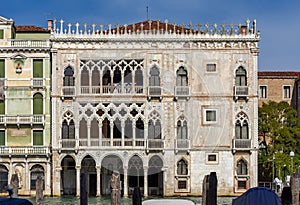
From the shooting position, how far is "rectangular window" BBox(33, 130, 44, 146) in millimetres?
29953

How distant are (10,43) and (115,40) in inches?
170

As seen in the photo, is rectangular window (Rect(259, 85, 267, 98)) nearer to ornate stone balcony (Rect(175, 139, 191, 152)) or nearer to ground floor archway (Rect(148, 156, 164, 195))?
ornate stone balcony (Rect(175, 139, 191, 152))

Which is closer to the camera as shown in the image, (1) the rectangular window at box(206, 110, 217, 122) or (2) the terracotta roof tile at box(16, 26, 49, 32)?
(1) the rectangular window at box(206, 110, 217, 122)

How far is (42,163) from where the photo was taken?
29844 mm

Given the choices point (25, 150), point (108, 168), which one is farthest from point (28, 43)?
point (108, 168)

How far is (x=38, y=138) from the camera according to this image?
30.0 meters

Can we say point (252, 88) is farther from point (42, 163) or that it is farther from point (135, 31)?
point (42, 163)

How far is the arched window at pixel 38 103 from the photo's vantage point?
29906 mm

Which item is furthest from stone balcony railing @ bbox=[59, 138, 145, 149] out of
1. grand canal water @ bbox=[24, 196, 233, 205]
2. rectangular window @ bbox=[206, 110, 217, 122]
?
rectangular window @ bbox=[206, 110, 217, 122]

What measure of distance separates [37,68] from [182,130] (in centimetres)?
649

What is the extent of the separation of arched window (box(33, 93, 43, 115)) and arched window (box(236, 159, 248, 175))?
329 inches

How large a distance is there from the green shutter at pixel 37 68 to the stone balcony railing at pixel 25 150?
9.72ft

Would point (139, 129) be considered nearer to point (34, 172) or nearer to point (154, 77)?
point (154, 77)

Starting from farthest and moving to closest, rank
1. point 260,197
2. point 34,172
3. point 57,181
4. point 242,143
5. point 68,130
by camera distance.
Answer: point 34,172 < point 68,130 < point 242,143 < point 57,181 < point 260,197
